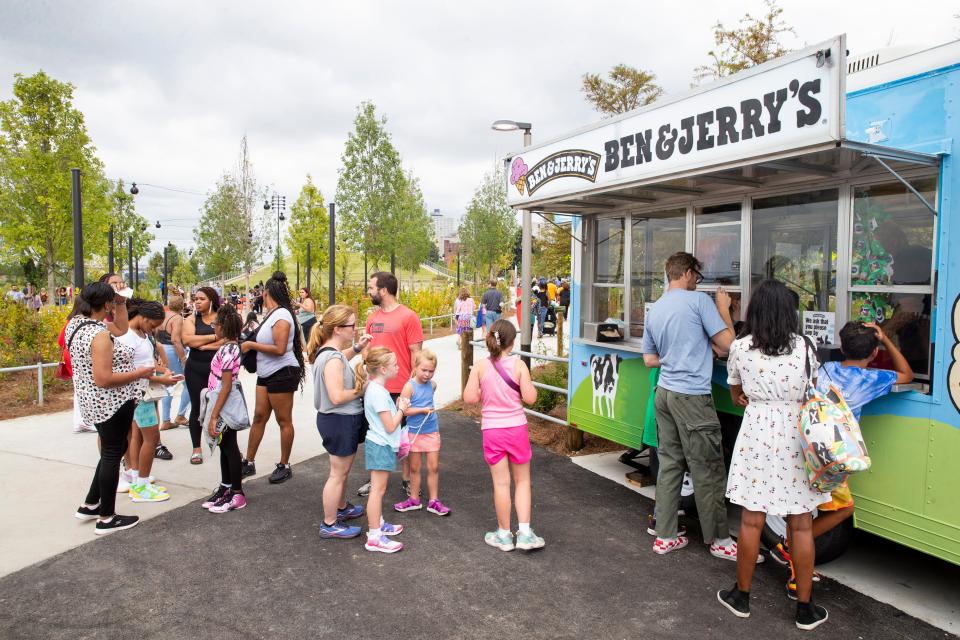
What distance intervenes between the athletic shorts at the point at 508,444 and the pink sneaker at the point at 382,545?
83 cm

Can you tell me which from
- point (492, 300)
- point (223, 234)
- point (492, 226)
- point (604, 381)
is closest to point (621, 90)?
point (492, 300)

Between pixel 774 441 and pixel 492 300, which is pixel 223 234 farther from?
pixel 774 441

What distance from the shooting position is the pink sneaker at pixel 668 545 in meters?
4.10

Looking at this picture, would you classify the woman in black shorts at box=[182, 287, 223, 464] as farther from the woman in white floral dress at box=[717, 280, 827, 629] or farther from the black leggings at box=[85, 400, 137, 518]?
the woman in white floral dress at box=[717, 280, 827, 629]

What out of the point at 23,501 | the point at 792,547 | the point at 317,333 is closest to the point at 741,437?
the point at 792,547

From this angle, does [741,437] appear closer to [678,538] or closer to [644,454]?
[678,538]

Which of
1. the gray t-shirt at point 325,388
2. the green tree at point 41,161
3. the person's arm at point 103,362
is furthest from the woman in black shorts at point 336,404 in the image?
the green tree at point 41,161

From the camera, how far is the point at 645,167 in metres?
4.32

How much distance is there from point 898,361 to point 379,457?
3085mm

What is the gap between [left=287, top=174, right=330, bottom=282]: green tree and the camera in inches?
1264

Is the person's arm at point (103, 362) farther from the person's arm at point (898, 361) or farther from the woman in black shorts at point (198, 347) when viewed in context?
the person's arm at point (898, 361)

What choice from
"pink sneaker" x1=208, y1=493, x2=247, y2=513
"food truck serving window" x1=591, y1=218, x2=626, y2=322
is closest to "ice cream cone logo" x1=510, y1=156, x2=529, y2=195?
"food truck serving window" x1=591, y1=218, x2=626, y2=322

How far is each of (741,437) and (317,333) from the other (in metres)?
2.73

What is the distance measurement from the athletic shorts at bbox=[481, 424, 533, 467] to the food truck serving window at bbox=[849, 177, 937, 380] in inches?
84.8
